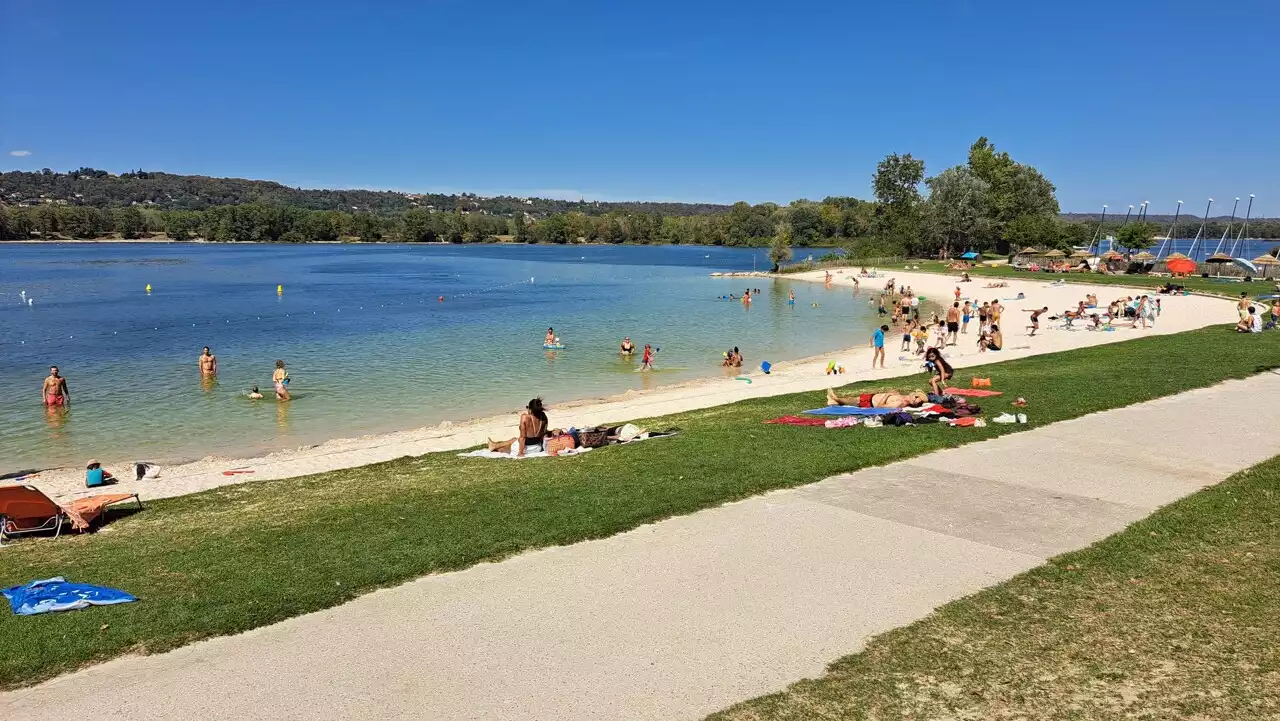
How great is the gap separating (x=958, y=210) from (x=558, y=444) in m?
81.0

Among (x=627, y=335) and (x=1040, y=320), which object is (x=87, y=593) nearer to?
(x=627, y=335)

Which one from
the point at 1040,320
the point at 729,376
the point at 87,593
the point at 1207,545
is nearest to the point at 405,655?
the point at 87,593

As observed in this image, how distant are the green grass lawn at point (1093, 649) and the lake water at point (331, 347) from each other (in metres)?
15.9

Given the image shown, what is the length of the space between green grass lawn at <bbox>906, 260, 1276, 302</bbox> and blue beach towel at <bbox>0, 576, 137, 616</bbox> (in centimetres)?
4754

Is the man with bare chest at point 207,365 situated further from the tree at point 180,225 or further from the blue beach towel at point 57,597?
the tree at point 180,225

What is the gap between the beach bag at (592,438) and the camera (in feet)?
43.4

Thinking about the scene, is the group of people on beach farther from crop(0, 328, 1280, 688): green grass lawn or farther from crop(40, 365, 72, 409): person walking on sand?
crop(0, 328, 1280, 688): green grass lawn

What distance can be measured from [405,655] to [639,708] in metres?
1.89

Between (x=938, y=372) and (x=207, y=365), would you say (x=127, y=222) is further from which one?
(x=938, y=372)

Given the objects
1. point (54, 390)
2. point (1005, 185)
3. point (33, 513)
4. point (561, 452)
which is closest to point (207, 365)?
point (54, 390)

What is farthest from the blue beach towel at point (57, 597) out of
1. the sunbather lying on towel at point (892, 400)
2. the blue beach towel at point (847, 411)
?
the sunbather lying on towel at point (892, 400)

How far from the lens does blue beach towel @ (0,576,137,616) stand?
6822mm

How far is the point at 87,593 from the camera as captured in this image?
706 centimetres

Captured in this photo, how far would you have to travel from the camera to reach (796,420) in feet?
45.4
